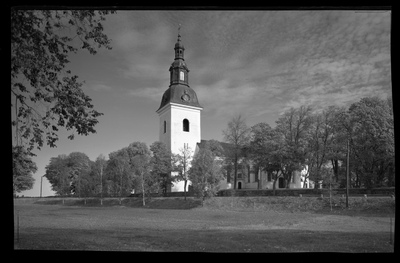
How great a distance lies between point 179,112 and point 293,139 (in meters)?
5.74

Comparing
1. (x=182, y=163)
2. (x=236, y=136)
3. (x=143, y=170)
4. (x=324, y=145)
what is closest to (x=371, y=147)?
(x=324, y=145)

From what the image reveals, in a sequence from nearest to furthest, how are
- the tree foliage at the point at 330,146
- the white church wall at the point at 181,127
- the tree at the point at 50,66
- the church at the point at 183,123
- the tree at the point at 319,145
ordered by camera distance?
the tree at the point at 50,66
the church at the point at 183,123
the tree foliage at the point at 330,146
the tree at the point at 319,145
the white church wall at the point at 181,127

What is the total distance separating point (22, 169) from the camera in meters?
6.39

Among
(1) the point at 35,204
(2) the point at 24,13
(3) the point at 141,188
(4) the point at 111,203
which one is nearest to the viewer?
(2) the point at 24,13

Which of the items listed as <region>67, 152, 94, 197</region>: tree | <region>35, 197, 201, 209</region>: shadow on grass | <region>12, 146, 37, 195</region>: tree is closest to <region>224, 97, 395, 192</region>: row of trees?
<region>35, 197, 201, 209</region>: shadow on grass

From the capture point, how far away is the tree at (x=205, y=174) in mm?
21203

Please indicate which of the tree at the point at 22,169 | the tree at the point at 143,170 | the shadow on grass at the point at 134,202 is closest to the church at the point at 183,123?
the tree at the point at 143,170

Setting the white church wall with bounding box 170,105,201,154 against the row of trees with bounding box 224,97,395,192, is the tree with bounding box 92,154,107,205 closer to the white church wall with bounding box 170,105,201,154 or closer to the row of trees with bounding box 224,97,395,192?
the white church wall with bounding box 170,105,201,154

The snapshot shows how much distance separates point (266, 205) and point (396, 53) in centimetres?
1690

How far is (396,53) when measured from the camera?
4152mm

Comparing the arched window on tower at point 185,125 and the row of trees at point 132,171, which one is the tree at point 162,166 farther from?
the arched window on tower at point 185,125

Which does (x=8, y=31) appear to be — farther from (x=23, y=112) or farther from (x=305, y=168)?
(x=305, y=168)
